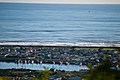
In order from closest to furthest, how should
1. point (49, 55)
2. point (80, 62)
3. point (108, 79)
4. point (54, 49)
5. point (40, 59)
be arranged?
point (108, 79)
point (80, 62)
point (40, 59)
point (49, 55)
point (54, 49)

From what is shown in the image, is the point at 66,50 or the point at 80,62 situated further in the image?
the point at 66,50

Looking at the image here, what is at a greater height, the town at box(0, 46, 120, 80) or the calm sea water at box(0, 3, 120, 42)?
the calm sea water at box(0, 3, 120, 42)

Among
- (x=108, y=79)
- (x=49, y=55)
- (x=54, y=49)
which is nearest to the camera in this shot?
(x=108, y=79)

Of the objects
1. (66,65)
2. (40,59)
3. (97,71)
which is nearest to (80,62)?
(66,65)

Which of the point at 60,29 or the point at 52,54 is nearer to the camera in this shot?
the point at 52,54

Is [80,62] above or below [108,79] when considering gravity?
below

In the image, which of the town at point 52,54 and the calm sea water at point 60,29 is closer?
the town at point 52,54

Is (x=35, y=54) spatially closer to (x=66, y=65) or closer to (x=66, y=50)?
(x=66, y=50)

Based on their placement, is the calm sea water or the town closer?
the town

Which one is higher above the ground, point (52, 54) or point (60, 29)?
point (60, 29)

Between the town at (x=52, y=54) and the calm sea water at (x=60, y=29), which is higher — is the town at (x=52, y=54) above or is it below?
below
